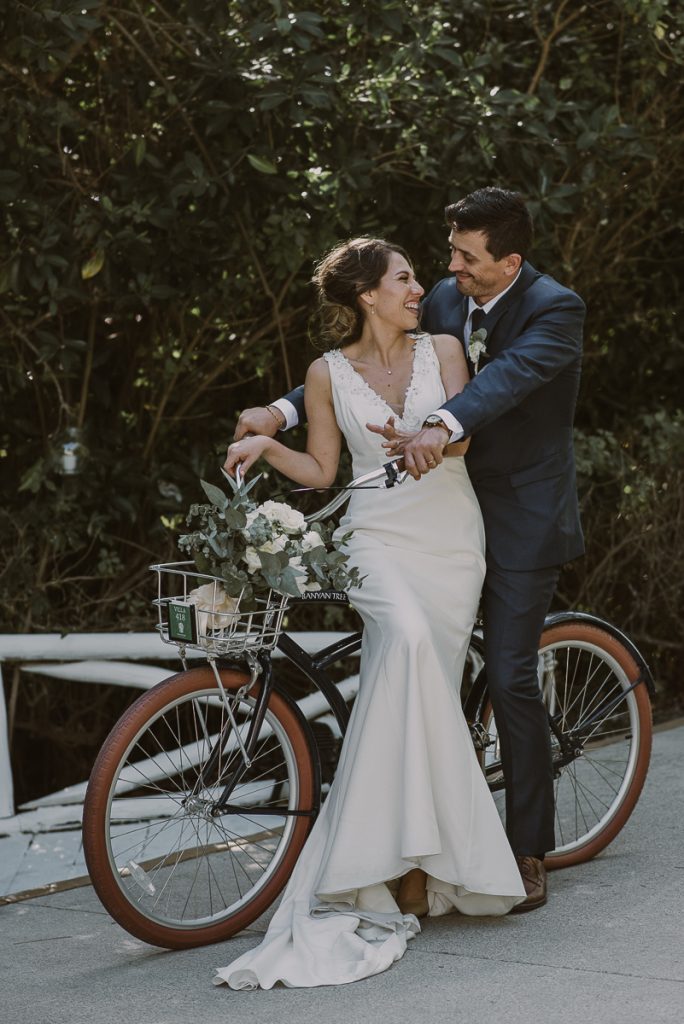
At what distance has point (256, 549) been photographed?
3.61m

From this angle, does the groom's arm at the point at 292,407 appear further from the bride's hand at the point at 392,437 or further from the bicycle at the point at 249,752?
the bride's hand at the point at 392,437

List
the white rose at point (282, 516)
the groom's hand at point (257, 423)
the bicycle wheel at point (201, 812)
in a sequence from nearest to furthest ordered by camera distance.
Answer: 1. the bicycle wheel at point (201, 812)
2. the white rose at point (282, 516)
3. the groom's hand at point (257, 423)

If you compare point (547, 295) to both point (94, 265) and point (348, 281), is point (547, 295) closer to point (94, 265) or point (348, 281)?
point (348, 281)

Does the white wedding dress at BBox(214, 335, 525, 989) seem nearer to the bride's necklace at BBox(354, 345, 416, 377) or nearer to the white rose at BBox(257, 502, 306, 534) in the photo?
the white rose at BBox(257, 502, 306, 534)

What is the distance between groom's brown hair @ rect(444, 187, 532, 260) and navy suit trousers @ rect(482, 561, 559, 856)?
3.07 ft

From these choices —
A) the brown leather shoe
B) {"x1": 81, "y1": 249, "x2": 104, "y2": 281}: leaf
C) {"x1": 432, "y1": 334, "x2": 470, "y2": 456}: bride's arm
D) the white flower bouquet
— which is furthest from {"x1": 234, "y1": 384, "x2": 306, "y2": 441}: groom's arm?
the brown leather shoe

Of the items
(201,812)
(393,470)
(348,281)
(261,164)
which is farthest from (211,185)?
(201,812)

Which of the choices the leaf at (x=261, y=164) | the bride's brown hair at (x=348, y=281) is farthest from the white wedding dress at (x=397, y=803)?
the leaf at (x=261, y=164)

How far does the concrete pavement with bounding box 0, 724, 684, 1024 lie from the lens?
3.20 m

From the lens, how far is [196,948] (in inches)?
148

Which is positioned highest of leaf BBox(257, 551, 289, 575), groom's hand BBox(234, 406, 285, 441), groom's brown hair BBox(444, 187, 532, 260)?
groom's brown hair BBox(444, 187, 532, 260)

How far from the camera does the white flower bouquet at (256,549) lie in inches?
142

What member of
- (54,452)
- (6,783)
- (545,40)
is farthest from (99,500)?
(545,40)

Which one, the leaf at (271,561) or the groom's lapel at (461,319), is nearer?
the leaf at (271,561)
